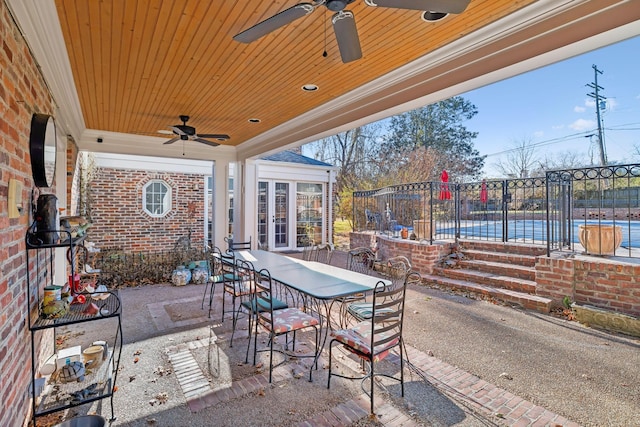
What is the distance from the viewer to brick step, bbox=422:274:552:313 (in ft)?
14.0

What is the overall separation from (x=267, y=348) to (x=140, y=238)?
614 cm

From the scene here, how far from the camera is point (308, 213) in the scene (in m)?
9.91

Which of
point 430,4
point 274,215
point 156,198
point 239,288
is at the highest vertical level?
point 430,4

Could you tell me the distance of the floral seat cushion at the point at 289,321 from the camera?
273 centimetres

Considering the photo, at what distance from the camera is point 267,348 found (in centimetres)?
331

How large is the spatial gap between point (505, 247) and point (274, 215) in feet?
19.1

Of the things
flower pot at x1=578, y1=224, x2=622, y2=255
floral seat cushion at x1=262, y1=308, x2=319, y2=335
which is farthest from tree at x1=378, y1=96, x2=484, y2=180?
floral seat cushion at x1=262, y1=308, x2=319, y2=335

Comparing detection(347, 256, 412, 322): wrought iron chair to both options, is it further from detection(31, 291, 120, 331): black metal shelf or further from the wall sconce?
the wall sconce

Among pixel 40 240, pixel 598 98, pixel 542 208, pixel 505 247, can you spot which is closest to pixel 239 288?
pixel 40 240

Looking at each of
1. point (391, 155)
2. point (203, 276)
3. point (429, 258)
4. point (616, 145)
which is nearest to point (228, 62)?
point (203, 276)

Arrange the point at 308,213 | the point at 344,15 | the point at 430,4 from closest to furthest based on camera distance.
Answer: the point at 430,4
the point at 344,15
the point at 308,213

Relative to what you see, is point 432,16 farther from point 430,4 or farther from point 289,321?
point 289,321

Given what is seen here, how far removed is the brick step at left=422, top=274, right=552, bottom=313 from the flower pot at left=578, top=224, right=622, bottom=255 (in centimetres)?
100

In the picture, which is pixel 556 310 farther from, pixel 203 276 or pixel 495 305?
pixel 203 276
